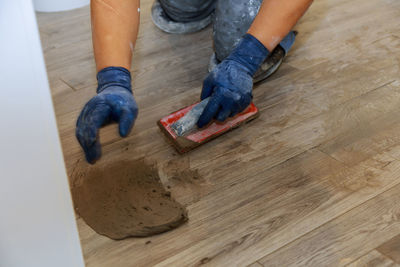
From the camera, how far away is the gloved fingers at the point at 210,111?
1238mm

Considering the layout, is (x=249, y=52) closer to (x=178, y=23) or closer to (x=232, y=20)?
(x=232, y=20)

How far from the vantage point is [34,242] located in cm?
51

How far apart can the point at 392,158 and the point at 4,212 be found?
110cm

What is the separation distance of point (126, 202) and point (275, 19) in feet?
2.27

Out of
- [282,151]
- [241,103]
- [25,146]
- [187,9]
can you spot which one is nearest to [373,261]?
[282,151]

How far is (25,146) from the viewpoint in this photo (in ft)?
1.57

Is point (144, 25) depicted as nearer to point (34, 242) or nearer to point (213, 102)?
point (213, 102)

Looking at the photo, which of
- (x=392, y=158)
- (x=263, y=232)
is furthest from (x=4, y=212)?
(x=392, y=158)

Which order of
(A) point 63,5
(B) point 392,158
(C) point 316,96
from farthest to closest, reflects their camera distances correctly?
(A) point 63,5 → (C) point 316,96 → (B) point 392,158

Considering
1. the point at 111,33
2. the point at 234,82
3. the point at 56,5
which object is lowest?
the point at 56,5

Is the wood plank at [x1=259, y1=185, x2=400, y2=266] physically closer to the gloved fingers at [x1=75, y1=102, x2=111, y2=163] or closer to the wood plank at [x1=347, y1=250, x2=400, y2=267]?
the wood plank at [x1=347, y1=250, x2=400, y2=267]

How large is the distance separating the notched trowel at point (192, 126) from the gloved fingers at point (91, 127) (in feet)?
0.99

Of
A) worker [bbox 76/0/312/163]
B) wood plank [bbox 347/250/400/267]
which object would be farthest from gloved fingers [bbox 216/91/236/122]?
wood plank [bbox 347/250/400/267]

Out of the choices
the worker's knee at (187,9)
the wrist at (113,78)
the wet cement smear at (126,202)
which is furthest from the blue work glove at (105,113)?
the worker's knee at (187,9)
